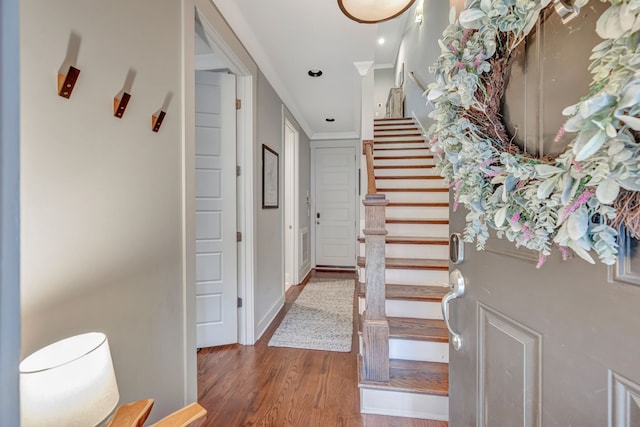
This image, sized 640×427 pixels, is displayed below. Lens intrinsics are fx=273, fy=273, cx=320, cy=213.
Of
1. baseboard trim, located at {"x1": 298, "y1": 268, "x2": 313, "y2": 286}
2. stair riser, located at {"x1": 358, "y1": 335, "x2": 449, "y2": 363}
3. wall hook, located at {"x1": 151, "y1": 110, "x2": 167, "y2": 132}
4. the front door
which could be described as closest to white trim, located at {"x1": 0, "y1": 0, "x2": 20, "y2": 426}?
the front door

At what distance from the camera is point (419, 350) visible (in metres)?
1.76

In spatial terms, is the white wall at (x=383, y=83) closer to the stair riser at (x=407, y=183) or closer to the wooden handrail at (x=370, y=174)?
the stair riser at (x=407, y=183)

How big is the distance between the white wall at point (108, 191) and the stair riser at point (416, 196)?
2.25 meters

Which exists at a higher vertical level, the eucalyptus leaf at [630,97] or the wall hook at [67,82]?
the wall hook at [67,82]

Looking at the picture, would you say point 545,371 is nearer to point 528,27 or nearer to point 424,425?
point 528,27

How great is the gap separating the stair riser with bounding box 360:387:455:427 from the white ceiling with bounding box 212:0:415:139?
8.18 feet

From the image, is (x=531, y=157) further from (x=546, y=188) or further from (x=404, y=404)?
(x=404, y=404)

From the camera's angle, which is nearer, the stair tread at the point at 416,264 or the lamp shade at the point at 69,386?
the lamp shade at the point at 69,386

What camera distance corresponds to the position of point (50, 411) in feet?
1.87

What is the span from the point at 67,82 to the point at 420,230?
8.55 feet

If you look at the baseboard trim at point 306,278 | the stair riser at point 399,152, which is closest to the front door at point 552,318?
the stair riser at point 399,152

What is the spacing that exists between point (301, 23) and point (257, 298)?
230cm

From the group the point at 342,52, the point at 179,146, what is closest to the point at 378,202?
the point at 179,146

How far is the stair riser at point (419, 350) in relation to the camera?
1.74 metres
